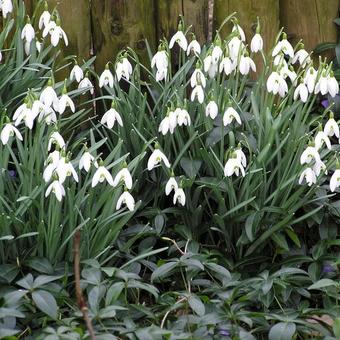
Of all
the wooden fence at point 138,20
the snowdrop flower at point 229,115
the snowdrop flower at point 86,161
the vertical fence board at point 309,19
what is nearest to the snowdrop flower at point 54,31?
the wooden fence at point 138,20

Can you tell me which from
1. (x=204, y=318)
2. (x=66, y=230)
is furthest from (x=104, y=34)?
(x=204, y=318)

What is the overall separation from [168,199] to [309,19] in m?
1.35

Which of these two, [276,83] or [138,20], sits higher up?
[138,20]

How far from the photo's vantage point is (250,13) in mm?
4742

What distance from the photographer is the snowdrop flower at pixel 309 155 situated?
368 cm

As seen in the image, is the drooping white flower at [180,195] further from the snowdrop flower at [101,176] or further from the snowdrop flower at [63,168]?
the snowdrop flower at [63,168]

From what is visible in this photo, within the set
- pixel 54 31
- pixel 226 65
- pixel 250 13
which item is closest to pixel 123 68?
pixel 54 31

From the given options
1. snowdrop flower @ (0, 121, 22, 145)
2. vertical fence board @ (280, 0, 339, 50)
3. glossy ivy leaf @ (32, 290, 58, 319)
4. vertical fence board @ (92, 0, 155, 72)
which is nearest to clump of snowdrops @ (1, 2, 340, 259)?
snowdrop flower @ (0, 121, 22, 145)

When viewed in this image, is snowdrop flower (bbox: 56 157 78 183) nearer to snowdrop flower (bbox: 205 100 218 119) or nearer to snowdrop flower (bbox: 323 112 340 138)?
snowdrop flower (bbox: 205 100 218 119)

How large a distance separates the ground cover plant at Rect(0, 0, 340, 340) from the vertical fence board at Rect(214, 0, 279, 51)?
1.04 feet

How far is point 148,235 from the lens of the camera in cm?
394

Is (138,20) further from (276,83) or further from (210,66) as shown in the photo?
(276,83)

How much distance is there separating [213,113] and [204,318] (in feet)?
3.28

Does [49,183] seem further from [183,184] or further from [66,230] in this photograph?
[183,184]
